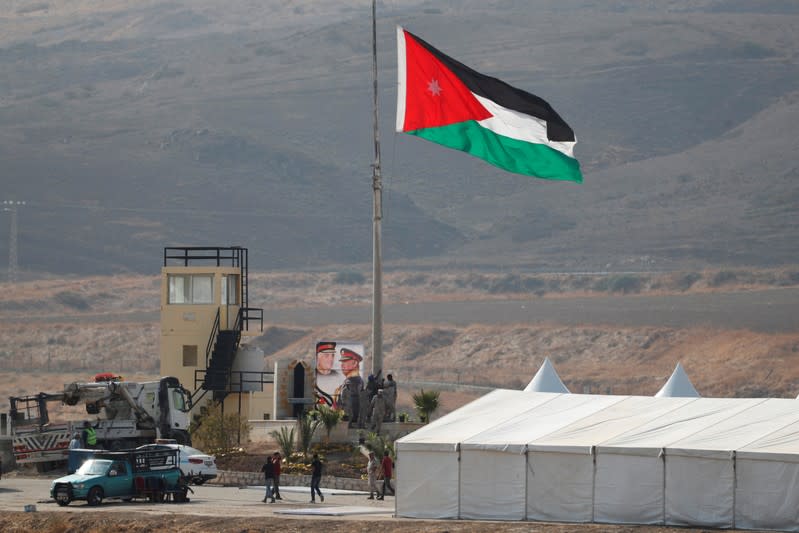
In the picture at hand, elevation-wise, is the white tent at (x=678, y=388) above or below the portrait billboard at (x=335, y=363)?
below

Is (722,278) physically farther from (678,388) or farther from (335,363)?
(678,388)

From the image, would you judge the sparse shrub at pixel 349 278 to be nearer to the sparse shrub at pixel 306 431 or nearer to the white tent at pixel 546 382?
the white tent at pixel 546 382

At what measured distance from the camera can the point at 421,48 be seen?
4109 cm

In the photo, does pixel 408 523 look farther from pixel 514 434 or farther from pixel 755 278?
pixel 755 278

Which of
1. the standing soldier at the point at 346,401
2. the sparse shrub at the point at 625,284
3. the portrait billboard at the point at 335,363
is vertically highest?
the sparse shrub at the point at 625,284

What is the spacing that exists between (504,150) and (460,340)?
10524 centimetres

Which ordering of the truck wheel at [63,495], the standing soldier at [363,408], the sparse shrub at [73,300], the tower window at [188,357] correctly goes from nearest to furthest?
1. the truck wheel at [63,495]
2. the standing soldier at [363,408]
3. the tower window at [188,357]
4. the sparse shrub at [73,300]

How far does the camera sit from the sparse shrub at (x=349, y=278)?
632ft

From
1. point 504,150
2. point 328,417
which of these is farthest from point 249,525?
point 504,150

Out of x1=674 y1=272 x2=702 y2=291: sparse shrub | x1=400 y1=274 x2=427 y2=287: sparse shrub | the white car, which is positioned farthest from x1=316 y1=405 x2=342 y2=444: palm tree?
x1=400 y1=274 x2=427 y2=287: sparse shrub

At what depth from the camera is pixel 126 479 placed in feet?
120

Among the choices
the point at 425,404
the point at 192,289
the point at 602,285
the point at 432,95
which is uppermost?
the point at 602,285

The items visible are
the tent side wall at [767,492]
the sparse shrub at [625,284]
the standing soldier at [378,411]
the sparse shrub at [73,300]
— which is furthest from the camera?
the sparse shrub at [625,284]

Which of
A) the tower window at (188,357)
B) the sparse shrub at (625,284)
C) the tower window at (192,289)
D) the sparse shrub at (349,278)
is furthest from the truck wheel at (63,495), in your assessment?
the sparse shrub at (349,278)
